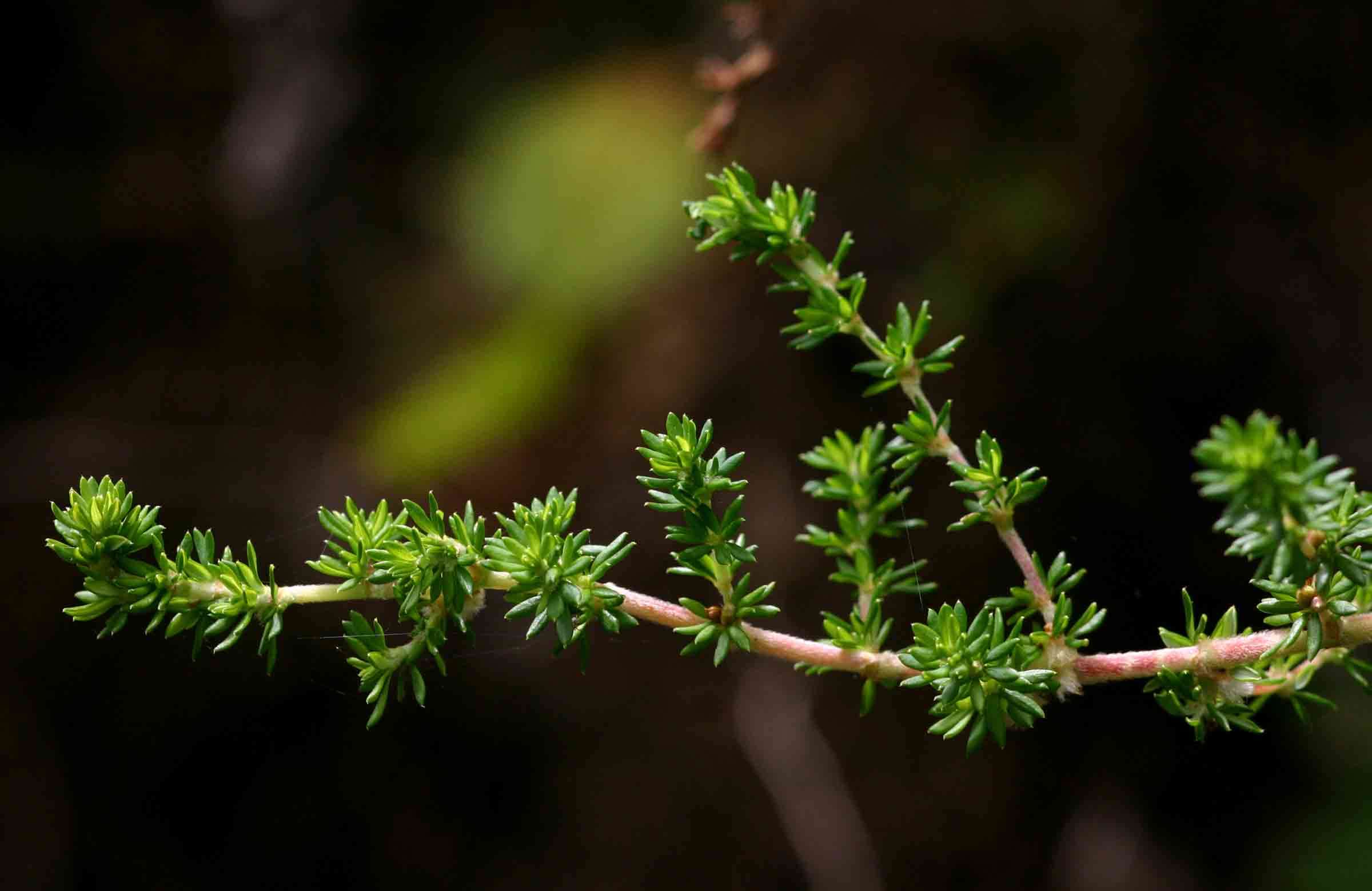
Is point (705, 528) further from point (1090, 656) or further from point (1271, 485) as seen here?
point (1271, 485)

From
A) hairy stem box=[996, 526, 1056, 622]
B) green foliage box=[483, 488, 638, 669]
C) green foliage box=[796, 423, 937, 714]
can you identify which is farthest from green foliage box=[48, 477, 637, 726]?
hairy stem box=[996, 526, 1056, 622]

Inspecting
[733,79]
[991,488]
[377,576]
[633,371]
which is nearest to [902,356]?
[991,488]

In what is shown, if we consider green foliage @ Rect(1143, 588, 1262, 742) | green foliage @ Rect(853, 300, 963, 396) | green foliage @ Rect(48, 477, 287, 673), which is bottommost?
green foliage @ Rect(1143, 588, 1262, 742)

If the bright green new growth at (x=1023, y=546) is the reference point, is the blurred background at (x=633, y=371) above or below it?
above

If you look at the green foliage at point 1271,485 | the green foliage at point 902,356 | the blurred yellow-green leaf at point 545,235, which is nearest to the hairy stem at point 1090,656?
the green foliage at point 1271,485

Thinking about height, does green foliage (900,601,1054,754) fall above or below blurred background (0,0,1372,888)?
below

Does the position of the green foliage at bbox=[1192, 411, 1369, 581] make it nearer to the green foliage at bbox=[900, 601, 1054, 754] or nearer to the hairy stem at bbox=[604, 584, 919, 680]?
the green foliage at bbox=[900, 601, 1054, 754]

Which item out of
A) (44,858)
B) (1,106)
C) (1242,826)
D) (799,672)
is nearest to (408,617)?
(799,672)

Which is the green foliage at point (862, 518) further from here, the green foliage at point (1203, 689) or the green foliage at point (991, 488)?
the green foliage at point (1203, 689)
